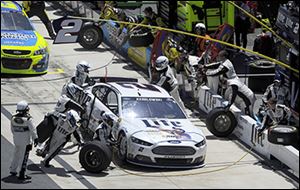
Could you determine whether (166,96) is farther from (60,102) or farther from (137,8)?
(137,8)

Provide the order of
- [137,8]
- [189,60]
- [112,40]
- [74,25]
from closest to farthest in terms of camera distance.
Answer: [189,60]
[74,25]
[112,40]
[137,8]

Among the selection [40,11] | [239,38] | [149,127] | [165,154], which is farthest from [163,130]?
[40,11]

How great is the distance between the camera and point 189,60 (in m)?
27.6

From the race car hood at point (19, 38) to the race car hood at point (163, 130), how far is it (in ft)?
22.7

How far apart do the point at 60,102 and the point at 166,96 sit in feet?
8.38

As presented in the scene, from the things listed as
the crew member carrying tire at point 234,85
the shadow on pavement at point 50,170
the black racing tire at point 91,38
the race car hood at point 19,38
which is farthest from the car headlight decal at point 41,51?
the shadow on pavement at point 50,170

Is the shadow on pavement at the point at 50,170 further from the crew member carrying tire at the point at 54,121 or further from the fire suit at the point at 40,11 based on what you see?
the fire suit at the point at 40,11

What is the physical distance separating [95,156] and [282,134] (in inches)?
150

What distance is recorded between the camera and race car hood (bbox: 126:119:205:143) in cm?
2184

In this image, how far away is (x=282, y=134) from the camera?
21734 millimetres

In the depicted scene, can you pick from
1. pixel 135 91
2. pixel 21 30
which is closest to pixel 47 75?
pixel 21 30

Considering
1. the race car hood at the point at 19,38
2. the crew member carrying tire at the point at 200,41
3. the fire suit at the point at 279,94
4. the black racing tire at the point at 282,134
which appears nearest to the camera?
the black racing tire at the point at 282,134

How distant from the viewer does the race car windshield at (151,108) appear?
74.9 feet

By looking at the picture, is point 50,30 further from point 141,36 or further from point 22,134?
point 22,134
